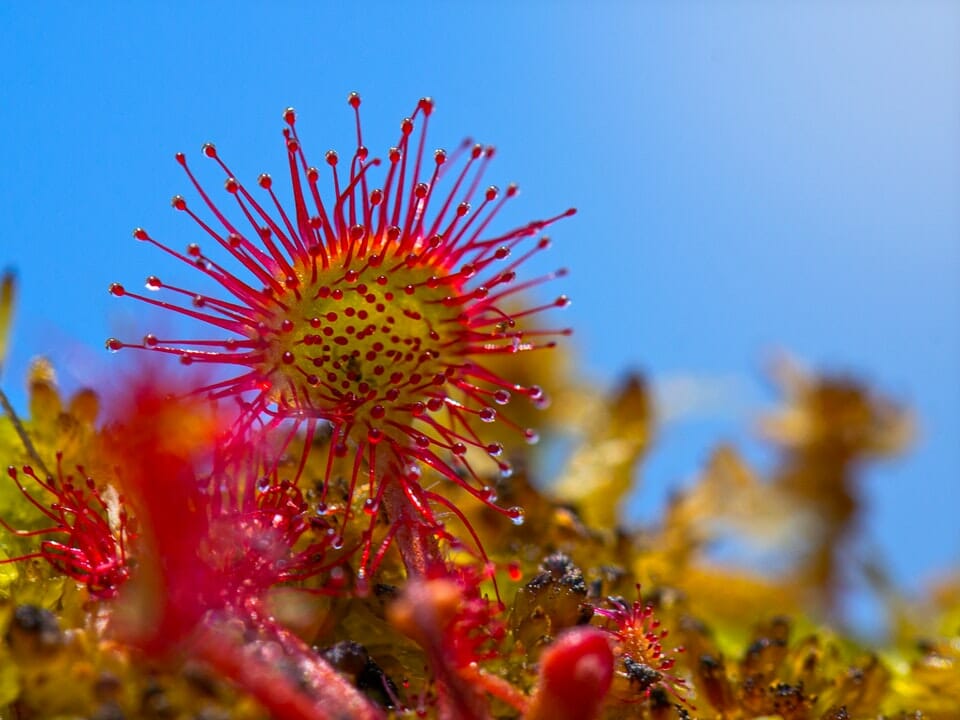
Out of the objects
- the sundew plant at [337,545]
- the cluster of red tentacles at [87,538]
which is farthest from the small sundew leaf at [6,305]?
the cluster of red tentacles at [87,538]

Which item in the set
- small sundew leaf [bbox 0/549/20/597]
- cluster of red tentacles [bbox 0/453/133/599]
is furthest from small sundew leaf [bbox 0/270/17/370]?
small sundew leaf [bbox 0/549/20/597]

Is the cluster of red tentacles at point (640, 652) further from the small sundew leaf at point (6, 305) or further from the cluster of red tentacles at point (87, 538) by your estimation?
the small sundew leaf at point (6, 305)

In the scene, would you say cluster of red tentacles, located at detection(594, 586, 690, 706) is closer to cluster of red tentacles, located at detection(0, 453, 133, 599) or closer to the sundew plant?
the sundew plant

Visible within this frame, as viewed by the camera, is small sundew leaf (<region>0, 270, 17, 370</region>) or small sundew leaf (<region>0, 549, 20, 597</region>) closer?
small sundew leaf (<region>0, 549, 20, 597</region>)

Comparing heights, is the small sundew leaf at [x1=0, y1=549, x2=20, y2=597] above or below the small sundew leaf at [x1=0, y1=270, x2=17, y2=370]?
below

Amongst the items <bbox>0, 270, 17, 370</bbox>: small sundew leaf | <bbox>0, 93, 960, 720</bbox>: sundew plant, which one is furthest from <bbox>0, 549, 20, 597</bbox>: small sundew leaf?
<bbox>0, 270, 17, 370</bbox>: small sundew leaf

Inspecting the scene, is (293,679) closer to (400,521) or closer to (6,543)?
(400,521)

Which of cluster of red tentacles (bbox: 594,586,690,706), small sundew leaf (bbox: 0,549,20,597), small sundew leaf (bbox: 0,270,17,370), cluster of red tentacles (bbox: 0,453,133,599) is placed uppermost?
small sundew leaf (bbox: 0,270,17,370)

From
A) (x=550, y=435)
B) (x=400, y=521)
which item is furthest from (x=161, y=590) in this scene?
(x=550, y=435)
